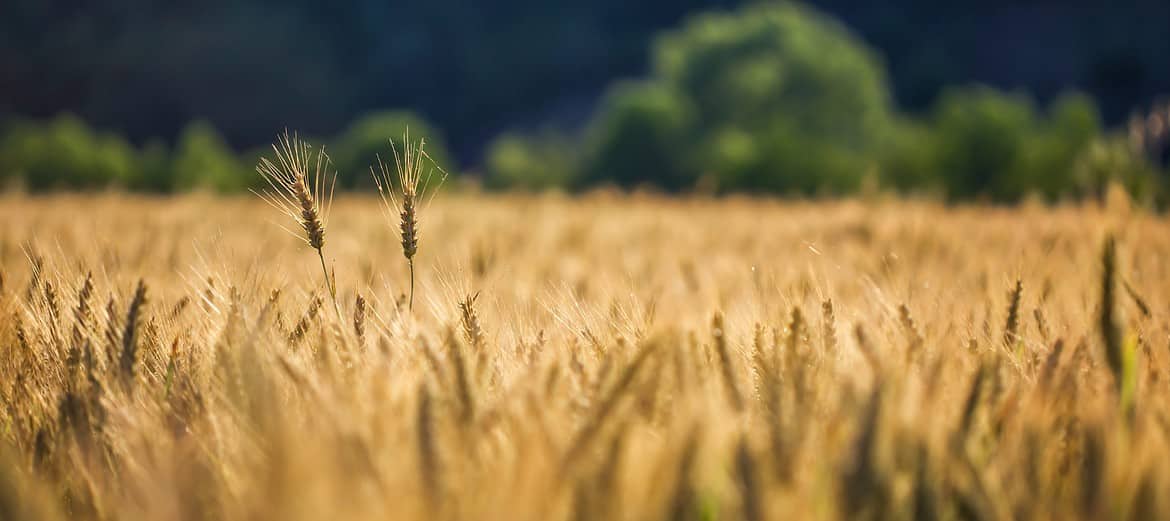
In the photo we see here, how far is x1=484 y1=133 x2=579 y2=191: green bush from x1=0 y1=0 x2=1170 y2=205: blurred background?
14 centimetres

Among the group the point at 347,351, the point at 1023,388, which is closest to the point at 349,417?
the point at 347,351

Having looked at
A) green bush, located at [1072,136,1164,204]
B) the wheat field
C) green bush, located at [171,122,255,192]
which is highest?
green bush, located at [171,122,255,192]

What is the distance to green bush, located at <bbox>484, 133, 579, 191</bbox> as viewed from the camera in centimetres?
3447

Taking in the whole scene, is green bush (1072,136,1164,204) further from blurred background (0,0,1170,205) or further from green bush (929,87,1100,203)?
green bush (929,87,1100,203)

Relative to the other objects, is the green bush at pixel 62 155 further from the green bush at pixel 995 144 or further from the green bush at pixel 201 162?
the green bush at pixel 995 144

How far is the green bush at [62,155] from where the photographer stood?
2383 cm

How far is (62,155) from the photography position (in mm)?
24984

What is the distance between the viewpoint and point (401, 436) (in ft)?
2.97

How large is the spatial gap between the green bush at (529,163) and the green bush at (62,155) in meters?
12.4

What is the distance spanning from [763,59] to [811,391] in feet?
107

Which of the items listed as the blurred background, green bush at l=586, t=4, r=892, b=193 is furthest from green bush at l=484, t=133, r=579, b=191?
green bush at l=586, t=4, r=892, b=193

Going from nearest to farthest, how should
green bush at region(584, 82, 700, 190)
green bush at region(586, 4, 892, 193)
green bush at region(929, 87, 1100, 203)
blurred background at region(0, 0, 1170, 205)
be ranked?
green bush at region(929, 87, 1100, 203)
blurred background at region(0, 0, 1170, 205)
green bush at region(586, 4, 892, 193)
green bush at region(584, 82, 700, 190)

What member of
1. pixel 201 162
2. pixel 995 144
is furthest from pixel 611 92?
pixel 995 144

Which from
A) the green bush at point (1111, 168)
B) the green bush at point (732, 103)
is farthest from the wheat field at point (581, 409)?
the green bush at point (732, 103)
